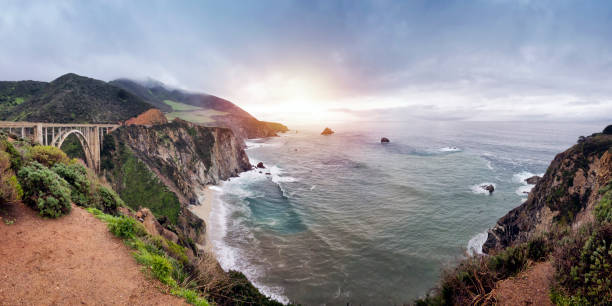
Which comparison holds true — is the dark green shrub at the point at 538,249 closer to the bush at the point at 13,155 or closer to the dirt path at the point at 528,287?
the dirt path at the point at 528,287

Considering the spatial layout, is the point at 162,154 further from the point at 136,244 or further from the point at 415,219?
the point at 415,219

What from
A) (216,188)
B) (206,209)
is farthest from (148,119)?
(206,209)

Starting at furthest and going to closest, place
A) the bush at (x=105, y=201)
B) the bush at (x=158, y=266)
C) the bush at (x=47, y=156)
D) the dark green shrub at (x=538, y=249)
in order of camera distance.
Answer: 1. the bush at (x=47, y=156)
2. the bush at (x=105, y=201)
3. the dark green shrub at (x=538, y=249)
4. the bush at (x=158, y=266)

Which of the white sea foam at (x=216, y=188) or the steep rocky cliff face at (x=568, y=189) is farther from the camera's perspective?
the white sea foam at (x=216, y=188)

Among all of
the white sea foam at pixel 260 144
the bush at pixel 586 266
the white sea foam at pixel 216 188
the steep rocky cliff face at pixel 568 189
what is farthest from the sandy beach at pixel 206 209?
the white sea foam at pixel 260 144

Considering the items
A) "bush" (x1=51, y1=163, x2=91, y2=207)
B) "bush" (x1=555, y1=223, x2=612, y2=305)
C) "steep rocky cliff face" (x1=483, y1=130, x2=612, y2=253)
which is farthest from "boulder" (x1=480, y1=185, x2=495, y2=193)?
"bush" (x1=51, y1=163, x2=91, y2=207)

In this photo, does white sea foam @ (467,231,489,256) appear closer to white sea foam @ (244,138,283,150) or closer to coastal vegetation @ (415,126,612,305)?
coastal vegetation @ (415,126,612,305)

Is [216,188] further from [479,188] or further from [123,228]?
[479,188]
